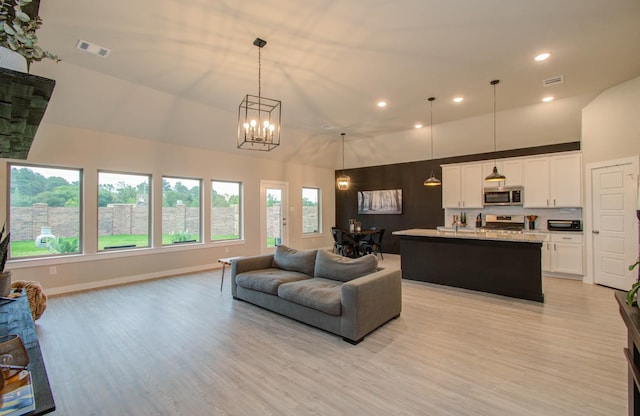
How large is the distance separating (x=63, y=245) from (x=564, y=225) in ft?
30.7

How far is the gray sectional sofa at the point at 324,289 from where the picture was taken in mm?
3098

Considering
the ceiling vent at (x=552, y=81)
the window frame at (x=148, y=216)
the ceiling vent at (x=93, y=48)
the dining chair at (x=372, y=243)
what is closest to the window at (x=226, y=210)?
the window frame at (x=148, y=216)

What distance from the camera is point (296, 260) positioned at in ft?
14.7

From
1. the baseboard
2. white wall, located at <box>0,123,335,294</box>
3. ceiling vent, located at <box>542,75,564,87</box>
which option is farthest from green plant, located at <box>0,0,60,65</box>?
ceiling vent, located at <box>542,75,564,87</box>

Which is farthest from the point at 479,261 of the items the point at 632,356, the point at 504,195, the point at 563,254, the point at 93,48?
the point at 93,48

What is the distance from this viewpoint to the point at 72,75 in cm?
421

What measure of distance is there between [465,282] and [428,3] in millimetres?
4145

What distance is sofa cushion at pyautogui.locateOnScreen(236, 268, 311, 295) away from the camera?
388cm

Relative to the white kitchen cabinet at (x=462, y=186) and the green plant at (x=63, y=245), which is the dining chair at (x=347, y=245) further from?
the green plant at (x=63, y=245)

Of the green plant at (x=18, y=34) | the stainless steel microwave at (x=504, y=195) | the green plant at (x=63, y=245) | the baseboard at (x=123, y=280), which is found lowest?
the baseboard at (x=123, y=280)

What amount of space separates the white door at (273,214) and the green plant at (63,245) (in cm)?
395

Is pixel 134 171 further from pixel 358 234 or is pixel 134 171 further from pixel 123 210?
pixel 358 234

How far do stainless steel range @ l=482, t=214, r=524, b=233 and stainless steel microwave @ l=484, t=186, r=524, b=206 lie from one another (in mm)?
385

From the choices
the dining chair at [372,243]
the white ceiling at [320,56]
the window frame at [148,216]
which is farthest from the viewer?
the dining chair at [372,243]
